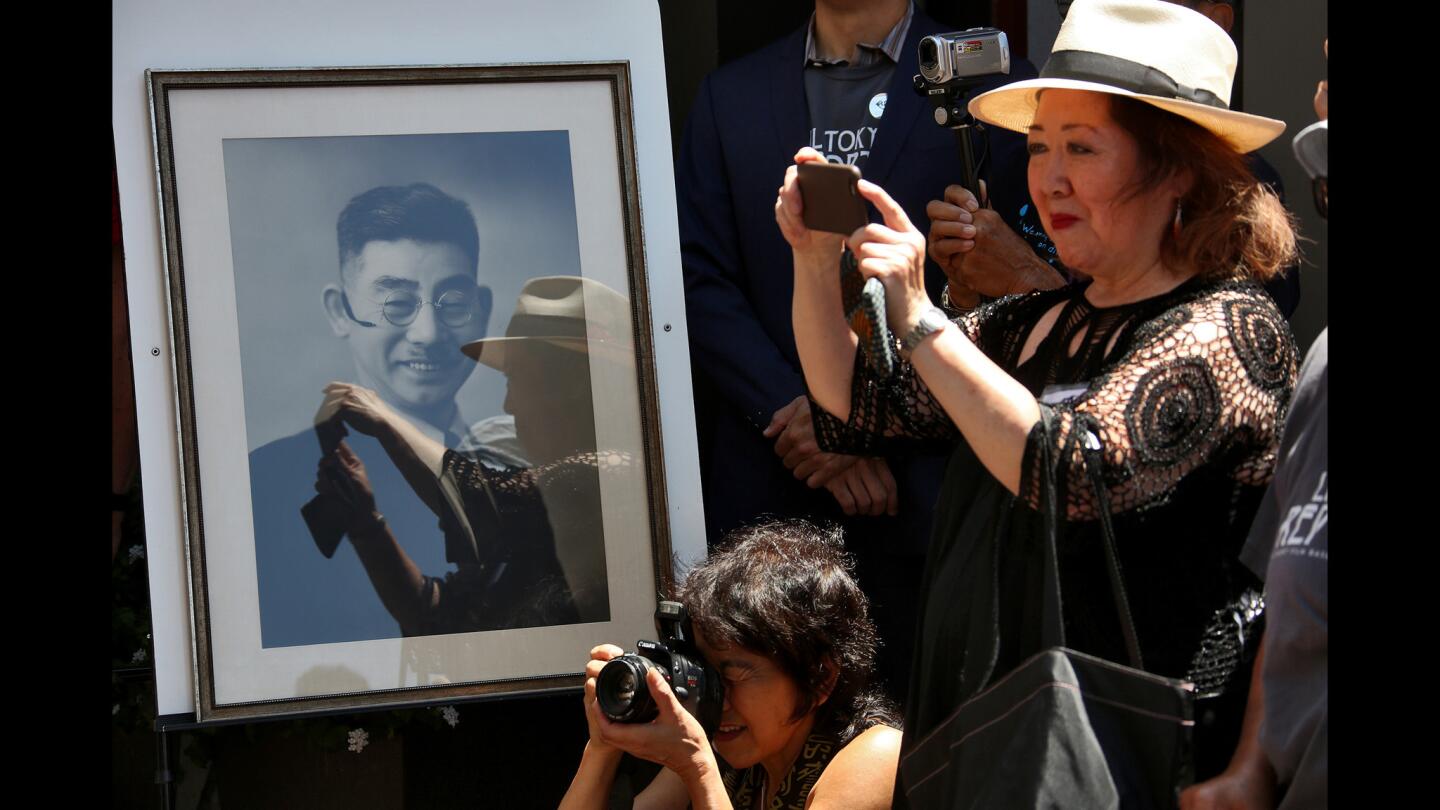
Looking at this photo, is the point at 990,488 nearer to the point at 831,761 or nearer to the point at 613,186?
the point at 831,761

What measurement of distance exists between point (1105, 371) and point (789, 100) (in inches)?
48.4

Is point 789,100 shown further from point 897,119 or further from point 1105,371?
point 1105,371

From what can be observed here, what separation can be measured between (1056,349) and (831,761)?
0.78 metres

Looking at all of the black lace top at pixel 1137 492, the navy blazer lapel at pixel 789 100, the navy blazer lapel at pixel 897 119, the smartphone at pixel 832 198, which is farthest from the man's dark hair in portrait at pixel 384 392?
the black lace top at pixel 1137 492

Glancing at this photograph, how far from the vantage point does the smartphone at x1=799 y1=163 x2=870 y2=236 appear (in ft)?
6.17

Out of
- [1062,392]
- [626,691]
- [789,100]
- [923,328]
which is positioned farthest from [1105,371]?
[789,100]

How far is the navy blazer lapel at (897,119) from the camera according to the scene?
2.77 meters

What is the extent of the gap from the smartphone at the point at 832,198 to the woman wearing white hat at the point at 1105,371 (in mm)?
25

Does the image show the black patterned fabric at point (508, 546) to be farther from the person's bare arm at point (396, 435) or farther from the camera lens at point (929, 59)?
the camera lens at point (929, 59)

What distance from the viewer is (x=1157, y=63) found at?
1900 millimetres

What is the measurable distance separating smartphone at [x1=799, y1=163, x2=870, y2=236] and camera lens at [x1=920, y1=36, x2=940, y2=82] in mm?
648

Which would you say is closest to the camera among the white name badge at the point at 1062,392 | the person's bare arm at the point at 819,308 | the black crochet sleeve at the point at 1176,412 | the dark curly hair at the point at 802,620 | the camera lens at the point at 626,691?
the black crochet sleeve at the point at 1176,412

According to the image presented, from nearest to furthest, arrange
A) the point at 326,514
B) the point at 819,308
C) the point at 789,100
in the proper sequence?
the point at 819,308, the point at 326,514, the point at 789,100

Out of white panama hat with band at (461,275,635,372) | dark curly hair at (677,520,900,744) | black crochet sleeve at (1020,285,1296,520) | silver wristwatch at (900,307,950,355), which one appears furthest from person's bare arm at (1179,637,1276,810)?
white panama hat with band at (461,275,635,372)
